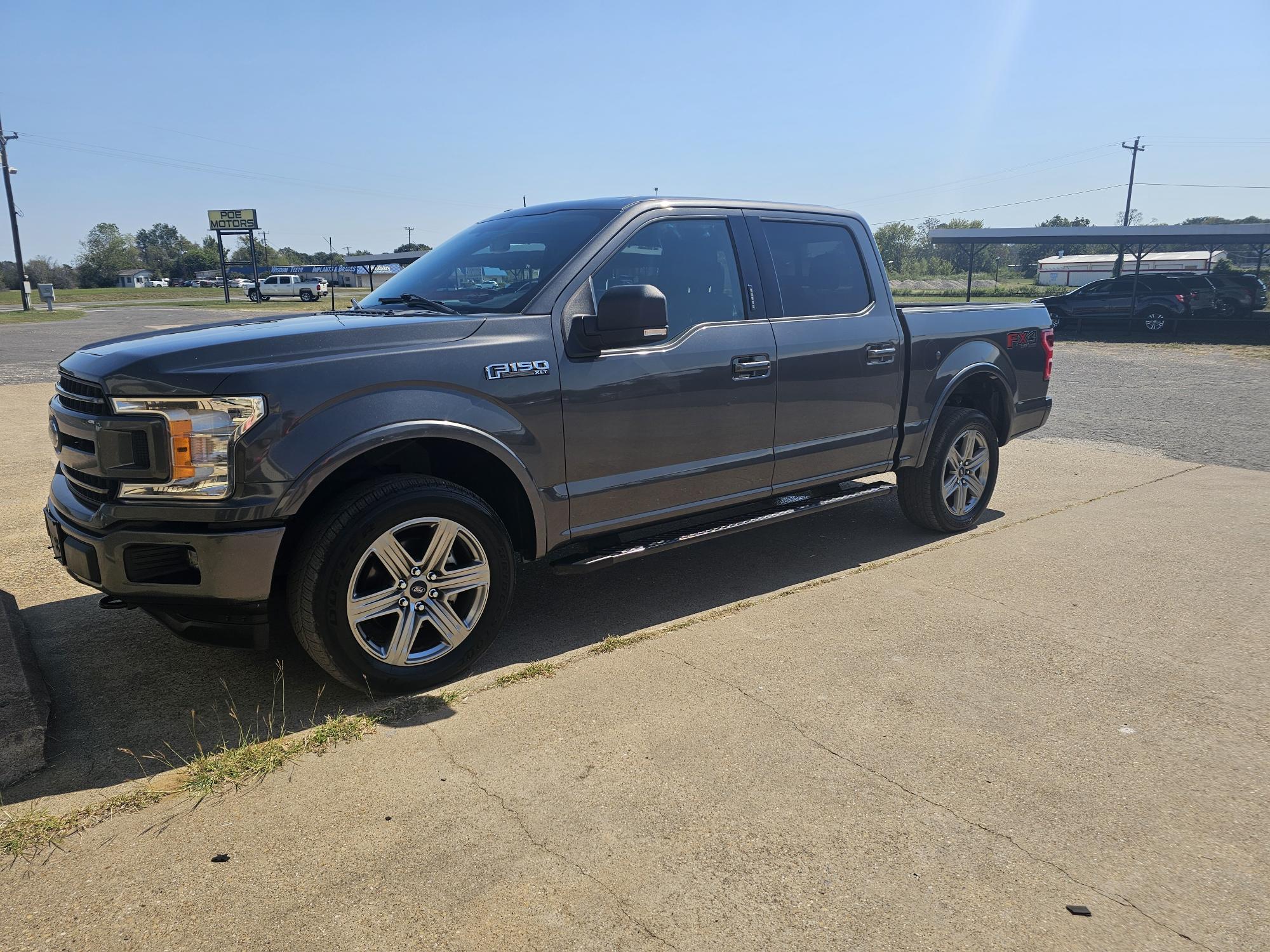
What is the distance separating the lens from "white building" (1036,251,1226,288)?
58.2 meters

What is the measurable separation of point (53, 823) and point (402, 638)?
1.23 metres

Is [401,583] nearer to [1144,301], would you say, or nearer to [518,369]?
[518,369]

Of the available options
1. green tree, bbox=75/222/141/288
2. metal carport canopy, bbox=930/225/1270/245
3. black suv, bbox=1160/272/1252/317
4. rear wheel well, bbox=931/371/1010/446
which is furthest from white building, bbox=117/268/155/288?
rear wheel well, bbox=931/371/1010/446

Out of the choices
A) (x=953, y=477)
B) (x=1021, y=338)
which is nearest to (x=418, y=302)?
(x=953, y=477)

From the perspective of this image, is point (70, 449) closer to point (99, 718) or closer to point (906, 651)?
point (99, 718)

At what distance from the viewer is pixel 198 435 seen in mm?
3086

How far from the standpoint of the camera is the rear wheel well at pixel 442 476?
344cm

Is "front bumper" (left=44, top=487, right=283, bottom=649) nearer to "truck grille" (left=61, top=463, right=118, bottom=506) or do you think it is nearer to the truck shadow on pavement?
"truck grille" (left=61, top=463, right=118, bottom=506)

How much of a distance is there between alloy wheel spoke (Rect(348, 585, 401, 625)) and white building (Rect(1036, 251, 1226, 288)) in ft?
207

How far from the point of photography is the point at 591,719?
3.37 m

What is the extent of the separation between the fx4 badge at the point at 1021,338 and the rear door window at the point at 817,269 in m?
1.46

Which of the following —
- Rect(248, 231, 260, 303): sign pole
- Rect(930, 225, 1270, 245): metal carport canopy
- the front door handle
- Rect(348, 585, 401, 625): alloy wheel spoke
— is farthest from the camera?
Rect(248, 231, 260, 303): sign pole

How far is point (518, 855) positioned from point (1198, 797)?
218 centimetres

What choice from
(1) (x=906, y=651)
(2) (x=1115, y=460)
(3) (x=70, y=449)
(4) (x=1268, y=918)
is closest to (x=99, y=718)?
(3) (x=70, y=449)
